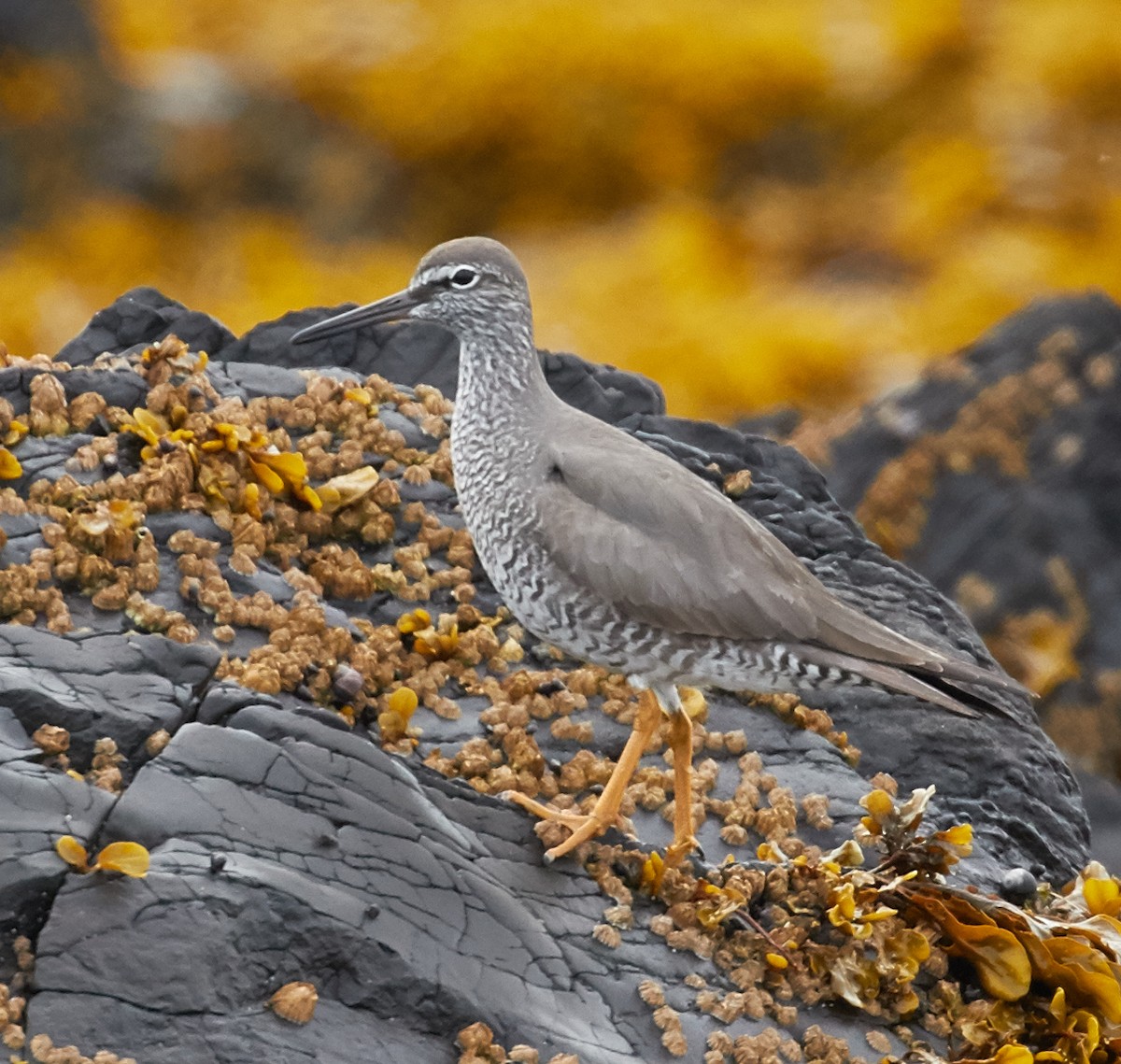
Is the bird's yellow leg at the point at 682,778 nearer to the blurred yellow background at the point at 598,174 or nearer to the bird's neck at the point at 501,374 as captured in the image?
the bird's neck at the point at 501,374

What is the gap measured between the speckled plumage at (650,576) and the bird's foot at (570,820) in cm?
60

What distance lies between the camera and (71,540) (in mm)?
6543

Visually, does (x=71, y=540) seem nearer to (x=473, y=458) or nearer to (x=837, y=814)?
(x=473, y=458)

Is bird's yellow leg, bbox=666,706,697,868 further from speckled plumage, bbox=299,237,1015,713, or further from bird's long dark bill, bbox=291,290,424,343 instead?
bird's long dark bill, bbox=291,290,424,343

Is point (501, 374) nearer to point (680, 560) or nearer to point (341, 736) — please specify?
point (680, 560)

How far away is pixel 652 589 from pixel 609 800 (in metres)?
0.82

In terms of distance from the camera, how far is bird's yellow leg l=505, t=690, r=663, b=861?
20.3 feet

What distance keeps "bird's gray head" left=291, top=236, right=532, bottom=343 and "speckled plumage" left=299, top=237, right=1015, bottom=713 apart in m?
0.44

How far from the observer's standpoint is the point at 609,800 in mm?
6422

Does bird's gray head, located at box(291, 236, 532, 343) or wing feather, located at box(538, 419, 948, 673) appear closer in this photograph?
wing feather, located at box(538, 419, 948, 673)

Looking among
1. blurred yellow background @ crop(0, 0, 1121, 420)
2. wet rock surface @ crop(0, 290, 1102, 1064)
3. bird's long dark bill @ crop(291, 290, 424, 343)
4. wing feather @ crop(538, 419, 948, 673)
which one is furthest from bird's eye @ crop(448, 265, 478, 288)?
blurred yellow background @ crop(0, 0, 1121, 420)

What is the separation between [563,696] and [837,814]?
4.08ft

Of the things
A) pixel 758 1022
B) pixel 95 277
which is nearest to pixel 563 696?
pixel 758 1022

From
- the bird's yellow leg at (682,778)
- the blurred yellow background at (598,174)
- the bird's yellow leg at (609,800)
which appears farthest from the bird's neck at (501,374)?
the blurred yellow background at (598,174)
